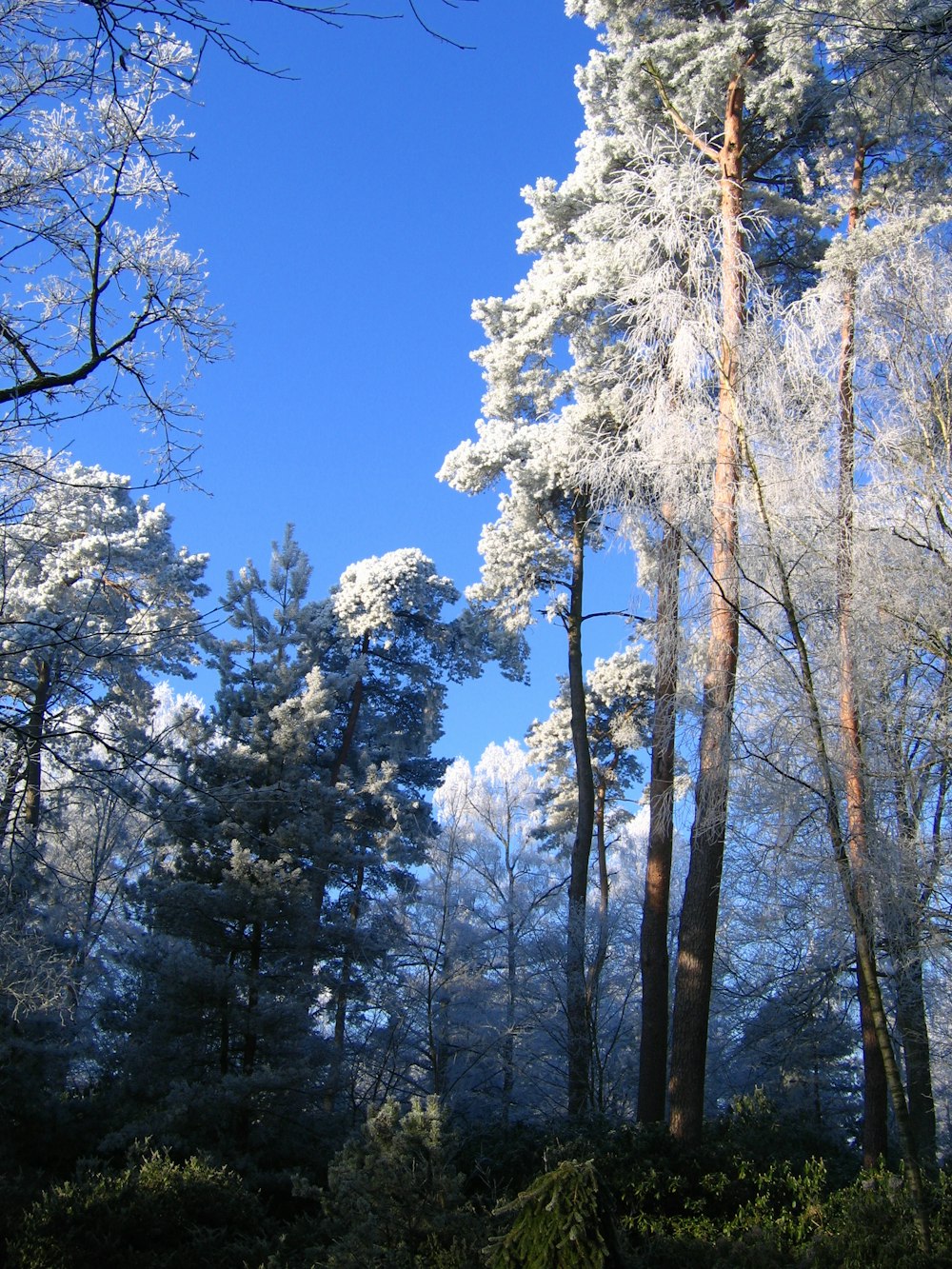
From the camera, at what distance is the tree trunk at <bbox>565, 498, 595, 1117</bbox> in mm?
13727

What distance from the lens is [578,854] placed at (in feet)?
47.0

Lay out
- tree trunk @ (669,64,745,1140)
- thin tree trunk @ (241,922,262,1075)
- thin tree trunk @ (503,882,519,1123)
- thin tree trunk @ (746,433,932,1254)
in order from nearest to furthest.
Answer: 1. thin tree trunk @ (746,433,932,1254)
2. tree trunk @ (669,64,745,1140)
3. thin tree trunk @ (241,922,262,1075)
4. thin tree trunk @ (503,882,519,1123)

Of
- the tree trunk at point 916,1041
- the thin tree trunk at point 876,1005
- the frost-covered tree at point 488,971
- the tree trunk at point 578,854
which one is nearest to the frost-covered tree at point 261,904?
the frost-covered tree at point 488,971

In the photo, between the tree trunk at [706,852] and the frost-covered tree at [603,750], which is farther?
the frost-covered tree at [603,750]

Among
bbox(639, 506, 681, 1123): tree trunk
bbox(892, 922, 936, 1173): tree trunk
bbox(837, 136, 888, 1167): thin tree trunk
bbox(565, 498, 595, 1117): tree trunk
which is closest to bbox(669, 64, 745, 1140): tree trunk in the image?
bbox(837, 136, 888, 1167): thin tree trunk

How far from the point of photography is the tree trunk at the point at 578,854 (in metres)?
13.7

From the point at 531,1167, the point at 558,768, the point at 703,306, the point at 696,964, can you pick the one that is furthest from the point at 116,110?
the point at 558,768

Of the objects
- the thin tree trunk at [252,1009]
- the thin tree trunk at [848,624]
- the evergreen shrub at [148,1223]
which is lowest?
the evergreen shrub at [148,1223]

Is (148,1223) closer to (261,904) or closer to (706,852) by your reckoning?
(261,904)

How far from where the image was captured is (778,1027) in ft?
45.2

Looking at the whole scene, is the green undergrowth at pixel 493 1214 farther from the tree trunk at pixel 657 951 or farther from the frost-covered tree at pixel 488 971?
the frost-covered tree at pixel 488 971

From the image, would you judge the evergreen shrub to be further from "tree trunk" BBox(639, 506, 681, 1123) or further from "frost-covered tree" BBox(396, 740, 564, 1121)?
"frost-covered tree" BBox(396, 740, 564, 1121)

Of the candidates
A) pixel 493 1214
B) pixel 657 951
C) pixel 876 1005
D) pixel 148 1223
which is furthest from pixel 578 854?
pixel 493 1214

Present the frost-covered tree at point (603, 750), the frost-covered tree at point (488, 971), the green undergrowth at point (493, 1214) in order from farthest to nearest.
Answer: the frost-covered tree at point (603, 750)
the frost-covered tree at point (488, 971)
the green undergrowth at point (493, 1214)
